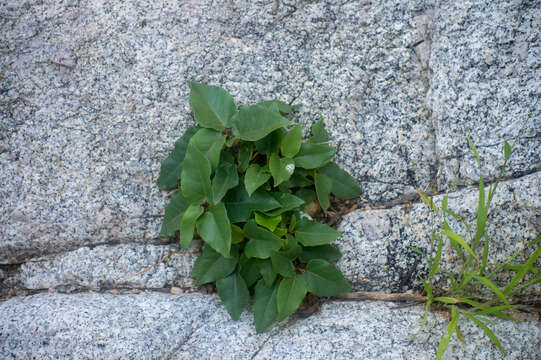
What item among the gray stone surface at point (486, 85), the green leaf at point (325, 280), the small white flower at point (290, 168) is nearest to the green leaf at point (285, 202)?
the small white flower at point (290, 168)

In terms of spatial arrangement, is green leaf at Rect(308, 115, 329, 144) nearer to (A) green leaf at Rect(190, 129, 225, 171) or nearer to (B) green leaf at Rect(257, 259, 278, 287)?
(A) green leaf at Rect(190, 129, 225, 171)

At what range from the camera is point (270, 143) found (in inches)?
63.5

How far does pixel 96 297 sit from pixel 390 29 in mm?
1639

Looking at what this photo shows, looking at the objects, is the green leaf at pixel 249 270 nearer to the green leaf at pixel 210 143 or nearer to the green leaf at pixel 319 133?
the green leaf at pixel 210 143

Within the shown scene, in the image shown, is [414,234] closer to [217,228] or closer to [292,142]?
[292,142]

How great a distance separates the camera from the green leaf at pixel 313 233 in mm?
1540

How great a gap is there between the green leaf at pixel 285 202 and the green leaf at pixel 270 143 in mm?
170

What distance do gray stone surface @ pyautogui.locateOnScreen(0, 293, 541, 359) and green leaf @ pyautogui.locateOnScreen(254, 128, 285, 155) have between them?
2.12 feet

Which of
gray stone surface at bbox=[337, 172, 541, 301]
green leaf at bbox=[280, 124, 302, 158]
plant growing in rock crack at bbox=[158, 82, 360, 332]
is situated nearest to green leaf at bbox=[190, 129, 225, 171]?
plant growing in rock crack at bbox=[158, 82, 360, 332]

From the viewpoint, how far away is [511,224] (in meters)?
1.54

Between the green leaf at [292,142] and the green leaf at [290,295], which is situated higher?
the green leaf at [292,142]

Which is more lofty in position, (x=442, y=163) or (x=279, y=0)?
(x=279, y=0)

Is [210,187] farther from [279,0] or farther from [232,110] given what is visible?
[279,0]

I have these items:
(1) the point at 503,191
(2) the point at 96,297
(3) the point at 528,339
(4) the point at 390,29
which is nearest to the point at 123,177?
(2) the point at 96,297
